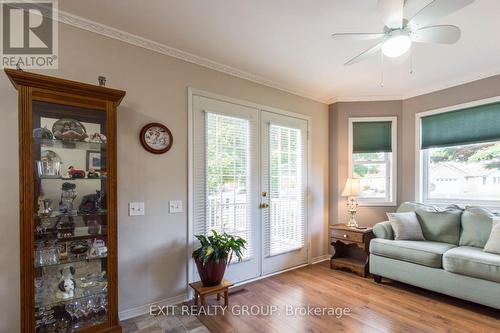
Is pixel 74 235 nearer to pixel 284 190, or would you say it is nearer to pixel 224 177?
pixel 224 177

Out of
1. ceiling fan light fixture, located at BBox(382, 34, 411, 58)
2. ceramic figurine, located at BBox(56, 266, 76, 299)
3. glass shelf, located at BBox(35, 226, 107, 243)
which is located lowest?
ceramic figurine, located at BBox(56, 266, 76, 299)

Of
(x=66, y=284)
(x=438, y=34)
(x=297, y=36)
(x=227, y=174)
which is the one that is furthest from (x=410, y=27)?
(x=66, y=284)

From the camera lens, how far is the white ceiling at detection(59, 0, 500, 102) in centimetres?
198

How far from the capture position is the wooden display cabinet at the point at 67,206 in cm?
166

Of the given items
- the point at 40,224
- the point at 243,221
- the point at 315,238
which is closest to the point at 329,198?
the point at 315,238

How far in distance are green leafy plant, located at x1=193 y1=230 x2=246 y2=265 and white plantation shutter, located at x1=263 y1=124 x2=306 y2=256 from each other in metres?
0.82

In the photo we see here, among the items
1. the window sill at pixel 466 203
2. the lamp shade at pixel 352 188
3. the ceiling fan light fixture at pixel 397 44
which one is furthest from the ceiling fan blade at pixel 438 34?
the window sill at pixel 466 203

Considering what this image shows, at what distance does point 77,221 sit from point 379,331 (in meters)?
2.62

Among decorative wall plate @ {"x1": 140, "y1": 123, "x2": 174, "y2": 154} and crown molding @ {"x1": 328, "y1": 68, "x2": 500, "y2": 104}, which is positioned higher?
crown molding @ {"x1": 328, "y1": 68, "x2": 500, "y2": 104}

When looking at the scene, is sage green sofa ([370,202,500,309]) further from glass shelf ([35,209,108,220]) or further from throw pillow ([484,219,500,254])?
glass shelf ([35,209,108,220])

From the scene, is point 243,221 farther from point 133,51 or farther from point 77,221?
point 133,51

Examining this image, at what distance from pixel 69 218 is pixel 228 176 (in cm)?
158

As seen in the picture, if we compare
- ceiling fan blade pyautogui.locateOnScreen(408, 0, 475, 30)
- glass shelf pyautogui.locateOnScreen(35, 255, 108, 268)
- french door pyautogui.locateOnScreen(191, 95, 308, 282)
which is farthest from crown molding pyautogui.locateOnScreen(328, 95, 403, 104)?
glass shelf pyautogui.locateOnScreen(35, 255, 108, 268)

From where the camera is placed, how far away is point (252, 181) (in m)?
3.21
